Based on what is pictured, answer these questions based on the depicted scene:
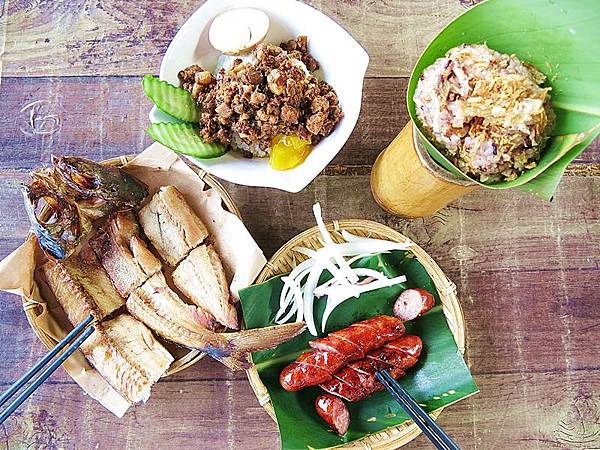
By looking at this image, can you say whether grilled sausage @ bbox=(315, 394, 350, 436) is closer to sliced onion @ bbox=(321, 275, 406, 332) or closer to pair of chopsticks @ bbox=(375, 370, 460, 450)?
pair of chopsticks @ bbox=(375, 370, 460, 450)

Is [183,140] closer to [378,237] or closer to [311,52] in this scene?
[311,52]

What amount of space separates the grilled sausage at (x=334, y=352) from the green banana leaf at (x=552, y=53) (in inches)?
27.7

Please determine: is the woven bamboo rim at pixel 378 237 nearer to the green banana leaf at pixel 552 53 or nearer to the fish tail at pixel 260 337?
the fish tail at pixel 260 337

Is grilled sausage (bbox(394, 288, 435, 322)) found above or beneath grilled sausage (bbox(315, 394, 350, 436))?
above

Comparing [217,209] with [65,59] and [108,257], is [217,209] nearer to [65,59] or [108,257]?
[108,257]

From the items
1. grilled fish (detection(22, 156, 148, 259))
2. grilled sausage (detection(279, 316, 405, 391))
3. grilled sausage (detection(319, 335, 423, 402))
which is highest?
grilled fish (detection(22, 156, 148, 259))

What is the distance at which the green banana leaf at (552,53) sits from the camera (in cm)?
185

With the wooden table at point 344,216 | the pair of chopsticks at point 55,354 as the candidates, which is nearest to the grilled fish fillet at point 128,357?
the pair of chopsticks at point 55,354

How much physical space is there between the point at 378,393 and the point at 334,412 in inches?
8.5

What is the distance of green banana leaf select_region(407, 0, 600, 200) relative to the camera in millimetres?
1848

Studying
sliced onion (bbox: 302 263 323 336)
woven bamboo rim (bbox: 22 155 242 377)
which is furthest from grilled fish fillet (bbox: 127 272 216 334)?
sliced onion (bbox: 302 263 323 336)

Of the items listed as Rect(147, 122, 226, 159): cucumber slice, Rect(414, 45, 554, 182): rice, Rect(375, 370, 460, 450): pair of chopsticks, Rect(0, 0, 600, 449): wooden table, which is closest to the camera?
Rect(414, 45, 554, 182): rice

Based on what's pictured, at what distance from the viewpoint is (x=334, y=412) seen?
2.35 meters

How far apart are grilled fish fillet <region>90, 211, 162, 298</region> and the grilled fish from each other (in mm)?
86
